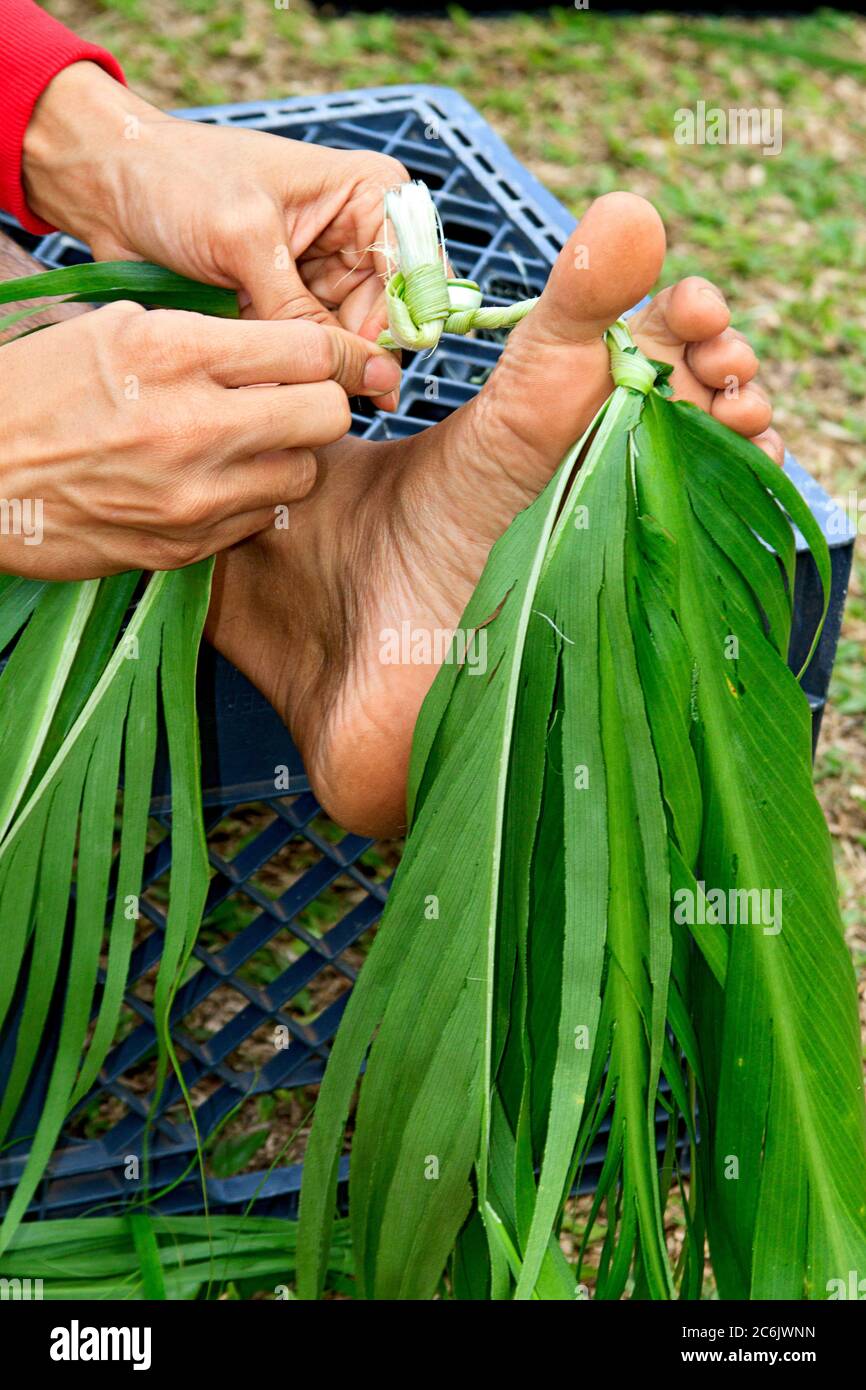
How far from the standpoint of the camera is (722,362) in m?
0.94

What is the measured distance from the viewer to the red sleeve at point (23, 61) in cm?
113

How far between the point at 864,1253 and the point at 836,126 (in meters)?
2.14

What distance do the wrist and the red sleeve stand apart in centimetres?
1

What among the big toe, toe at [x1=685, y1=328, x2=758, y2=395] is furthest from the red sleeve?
toe at [x1=685, y1=328, x2=758, y2=395]

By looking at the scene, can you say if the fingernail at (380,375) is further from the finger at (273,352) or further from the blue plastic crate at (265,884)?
the blue plastic crate at (265,884)

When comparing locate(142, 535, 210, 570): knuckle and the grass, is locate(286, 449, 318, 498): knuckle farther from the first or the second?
the grass

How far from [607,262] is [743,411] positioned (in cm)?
16

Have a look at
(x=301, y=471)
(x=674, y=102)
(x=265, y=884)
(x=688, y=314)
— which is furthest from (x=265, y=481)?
(x=674, y=102)

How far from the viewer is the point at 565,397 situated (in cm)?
91

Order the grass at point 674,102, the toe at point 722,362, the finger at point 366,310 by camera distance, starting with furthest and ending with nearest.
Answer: the grass at point 674,102 < the finger at point 366,310 < the toe at point 722,362

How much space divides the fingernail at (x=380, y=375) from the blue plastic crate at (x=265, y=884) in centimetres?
23

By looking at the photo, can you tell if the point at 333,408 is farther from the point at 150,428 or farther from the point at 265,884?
the point at 265,884

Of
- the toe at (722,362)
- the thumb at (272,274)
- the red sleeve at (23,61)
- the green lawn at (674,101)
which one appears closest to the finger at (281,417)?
the thumb at (272,274)

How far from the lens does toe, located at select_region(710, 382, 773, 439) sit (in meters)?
0.95
